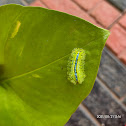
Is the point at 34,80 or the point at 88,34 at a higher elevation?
the point at 88,34

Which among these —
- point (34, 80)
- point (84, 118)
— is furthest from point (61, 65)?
point (84, 118)

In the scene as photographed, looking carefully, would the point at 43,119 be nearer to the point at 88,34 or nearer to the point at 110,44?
the point at 88,34

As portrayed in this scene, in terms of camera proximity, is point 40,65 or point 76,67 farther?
point 76,67
